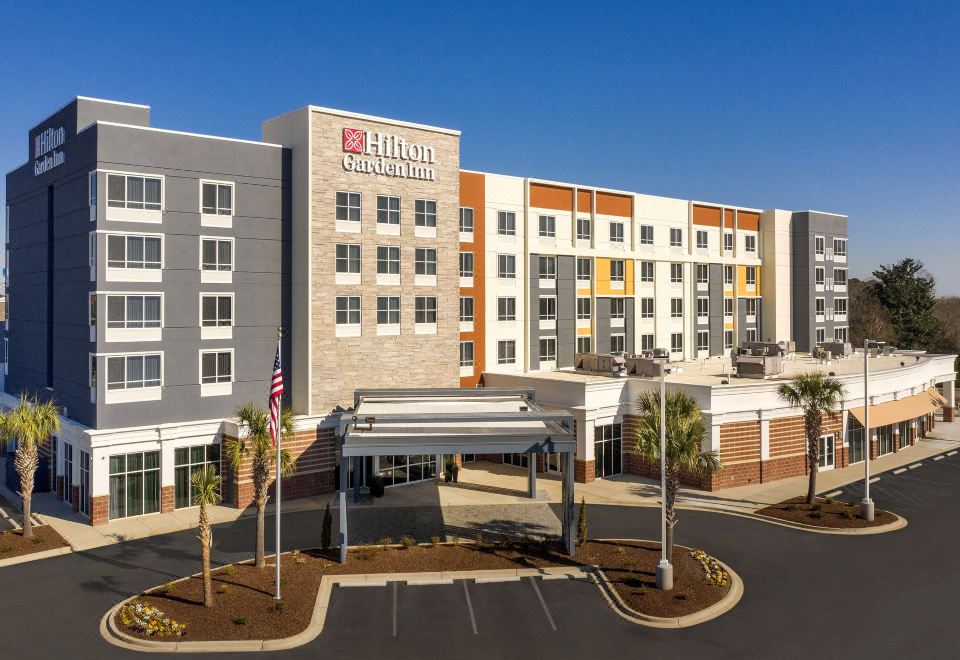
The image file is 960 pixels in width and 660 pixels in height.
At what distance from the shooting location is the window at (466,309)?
5116cm

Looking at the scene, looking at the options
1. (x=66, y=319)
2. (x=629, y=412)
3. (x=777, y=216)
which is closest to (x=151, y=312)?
(x=66, y=319)

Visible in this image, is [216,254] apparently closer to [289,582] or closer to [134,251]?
[134,251]

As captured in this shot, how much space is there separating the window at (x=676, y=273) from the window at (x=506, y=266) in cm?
1769

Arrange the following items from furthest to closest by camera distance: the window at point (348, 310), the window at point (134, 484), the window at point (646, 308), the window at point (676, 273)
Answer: the window at point (676, 273), the window at point (646, 308), the window at point (348, 310), the window at point (134, 484)

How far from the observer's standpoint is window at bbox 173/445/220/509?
37.6 meters

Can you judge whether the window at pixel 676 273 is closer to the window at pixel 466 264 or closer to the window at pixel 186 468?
the window at pixel 466 264

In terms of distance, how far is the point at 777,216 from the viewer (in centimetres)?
7038

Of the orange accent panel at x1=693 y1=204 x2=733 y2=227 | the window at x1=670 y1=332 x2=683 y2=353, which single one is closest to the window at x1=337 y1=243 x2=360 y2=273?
the window at x1=670 y1=332 x2=683 y2=353

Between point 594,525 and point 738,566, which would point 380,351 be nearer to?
point 594,525

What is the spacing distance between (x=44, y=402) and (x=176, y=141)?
1838 cm

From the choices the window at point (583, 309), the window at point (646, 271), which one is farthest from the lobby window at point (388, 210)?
the window at point (646, 271)

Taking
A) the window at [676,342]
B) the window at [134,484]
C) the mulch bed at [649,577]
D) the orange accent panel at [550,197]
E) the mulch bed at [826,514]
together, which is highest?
the orange accent panel at [550,197]

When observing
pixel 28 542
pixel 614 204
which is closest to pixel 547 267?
pixel 614 204

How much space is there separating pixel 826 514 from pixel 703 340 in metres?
33.1
